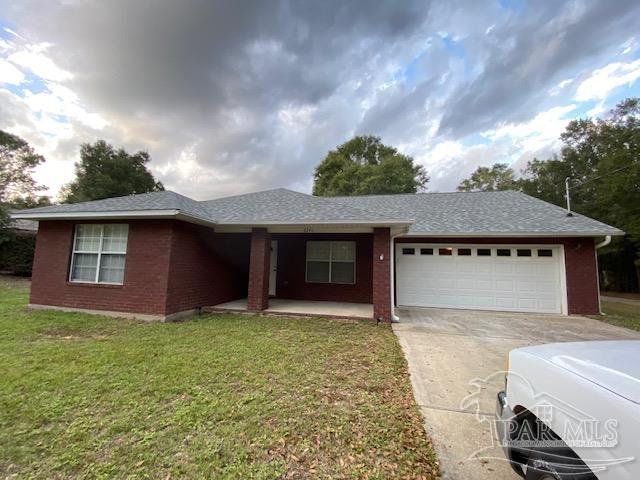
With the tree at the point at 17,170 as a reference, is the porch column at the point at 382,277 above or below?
below

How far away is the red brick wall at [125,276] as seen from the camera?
23.7 feet

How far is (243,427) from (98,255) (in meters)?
7.60

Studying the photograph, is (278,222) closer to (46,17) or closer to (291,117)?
(291,117)

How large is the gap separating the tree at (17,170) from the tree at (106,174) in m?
3.15

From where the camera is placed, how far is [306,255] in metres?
10.7

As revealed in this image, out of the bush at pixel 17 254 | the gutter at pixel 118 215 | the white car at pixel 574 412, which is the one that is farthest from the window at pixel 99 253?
the bush at pixel 17 254

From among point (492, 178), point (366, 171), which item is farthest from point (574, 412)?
point (492, 178)

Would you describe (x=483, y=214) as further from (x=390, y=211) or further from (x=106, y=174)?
(x=106, y=174)

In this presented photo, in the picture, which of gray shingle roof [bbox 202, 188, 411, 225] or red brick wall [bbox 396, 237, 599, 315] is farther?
red brick wall [bbox 396, 237, 599, 315]

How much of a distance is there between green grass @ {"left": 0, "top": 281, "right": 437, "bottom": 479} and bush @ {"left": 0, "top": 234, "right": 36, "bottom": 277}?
572 inches

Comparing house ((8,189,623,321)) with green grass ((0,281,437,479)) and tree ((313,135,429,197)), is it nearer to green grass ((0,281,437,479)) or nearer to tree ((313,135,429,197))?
green grass ((0,281,437,479))

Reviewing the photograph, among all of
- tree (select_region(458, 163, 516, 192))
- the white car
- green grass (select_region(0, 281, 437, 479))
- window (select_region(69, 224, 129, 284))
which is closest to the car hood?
the white car

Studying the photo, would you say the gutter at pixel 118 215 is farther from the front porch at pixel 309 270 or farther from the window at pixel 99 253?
the front porch at pixel 309 270

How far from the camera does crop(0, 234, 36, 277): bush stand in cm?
1567
